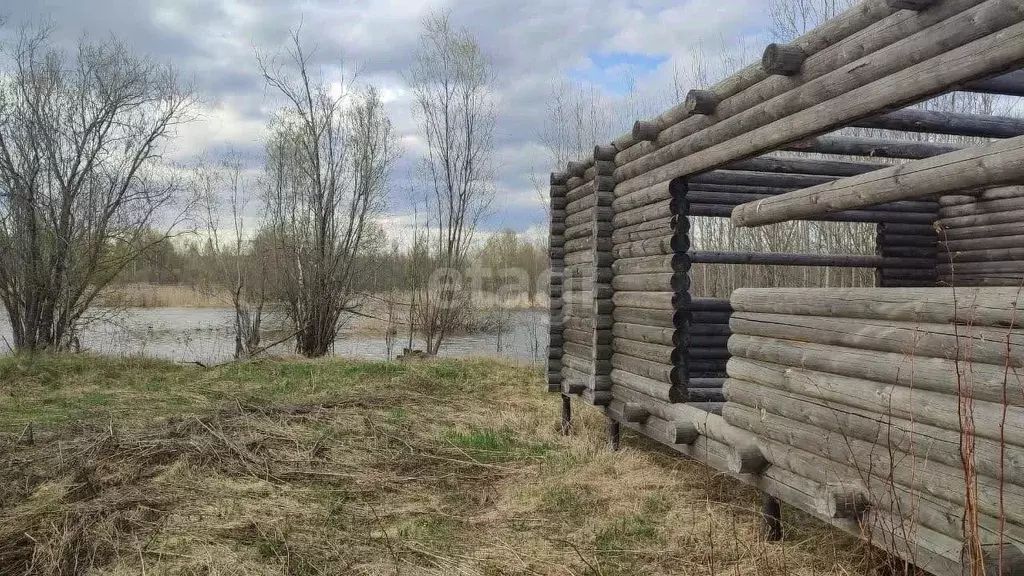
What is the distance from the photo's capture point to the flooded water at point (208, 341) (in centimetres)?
1627

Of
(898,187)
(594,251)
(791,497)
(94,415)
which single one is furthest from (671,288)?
(94,415)

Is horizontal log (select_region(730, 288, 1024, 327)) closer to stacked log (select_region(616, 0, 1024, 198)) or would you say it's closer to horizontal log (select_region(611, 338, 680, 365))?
stacked log (select_region(616, 0, 1024, 198))

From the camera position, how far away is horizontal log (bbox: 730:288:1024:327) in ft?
9.38

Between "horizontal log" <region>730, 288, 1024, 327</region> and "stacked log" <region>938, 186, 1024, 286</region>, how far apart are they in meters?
3.97

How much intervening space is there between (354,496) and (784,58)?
4767 mm

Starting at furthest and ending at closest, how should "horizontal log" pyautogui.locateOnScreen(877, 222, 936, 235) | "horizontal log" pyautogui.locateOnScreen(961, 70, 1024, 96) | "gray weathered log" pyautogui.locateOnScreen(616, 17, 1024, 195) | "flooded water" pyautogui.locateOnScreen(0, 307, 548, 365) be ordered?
"flooded water" pyautogui.locateOnScreen(0, 307, 548, 365)
"horizontal log" pyautogui.locateOnScreen(877, 222, 936, 235)
"horizontal log" pyautogui.locateOnScreen(961, 70, 1024, 96)
"gray weathered log" pyautogui.locateOnScreen(616, 17, 1024, 195)

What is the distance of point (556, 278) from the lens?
928 cm

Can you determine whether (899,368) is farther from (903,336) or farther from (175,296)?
(175,296)

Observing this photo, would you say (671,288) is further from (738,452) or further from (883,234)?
(883,234)

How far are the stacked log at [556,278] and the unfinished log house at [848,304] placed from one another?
1.14 metres

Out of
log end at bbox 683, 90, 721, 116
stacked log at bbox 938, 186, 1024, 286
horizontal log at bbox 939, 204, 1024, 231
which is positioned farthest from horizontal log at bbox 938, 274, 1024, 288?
log end at bbox 683, 90, 721, 116

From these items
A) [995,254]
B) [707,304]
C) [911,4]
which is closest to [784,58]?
[911,4]

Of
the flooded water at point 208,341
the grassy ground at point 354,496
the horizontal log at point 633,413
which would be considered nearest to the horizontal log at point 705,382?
the grassy ground at point 354,496

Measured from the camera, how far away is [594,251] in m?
7.50
